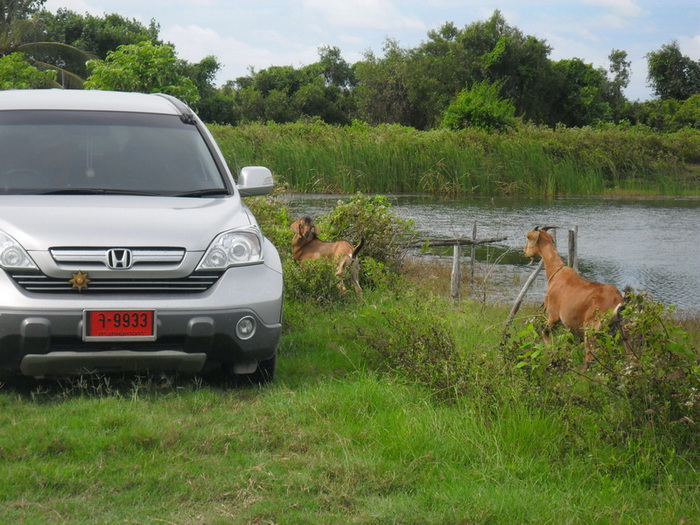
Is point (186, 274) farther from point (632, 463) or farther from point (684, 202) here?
point (684, 202)

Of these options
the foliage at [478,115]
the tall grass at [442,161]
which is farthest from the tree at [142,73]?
the foliage at [478,115]

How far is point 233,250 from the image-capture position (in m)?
Result: 5.55

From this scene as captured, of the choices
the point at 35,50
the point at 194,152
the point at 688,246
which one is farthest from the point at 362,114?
the point at 194,152

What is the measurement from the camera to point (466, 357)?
585 centimetres

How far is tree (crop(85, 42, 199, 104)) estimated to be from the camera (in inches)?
670

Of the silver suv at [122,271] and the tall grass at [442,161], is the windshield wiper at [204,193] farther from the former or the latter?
the tall grass at [442,161]

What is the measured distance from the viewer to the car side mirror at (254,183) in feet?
20.9

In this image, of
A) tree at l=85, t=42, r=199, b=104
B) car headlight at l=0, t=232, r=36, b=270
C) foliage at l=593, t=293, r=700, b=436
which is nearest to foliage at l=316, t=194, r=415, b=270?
car headlight at l=0, t=232, r=36, b=270

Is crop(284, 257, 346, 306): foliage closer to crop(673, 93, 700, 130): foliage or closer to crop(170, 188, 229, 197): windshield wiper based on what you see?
crop(170, 188, 229, 197): windshield wiper

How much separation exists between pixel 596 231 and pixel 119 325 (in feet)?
59.1

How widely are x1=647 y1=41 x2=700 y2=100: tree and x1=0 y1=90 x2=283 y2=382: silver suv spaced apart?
2742 inches

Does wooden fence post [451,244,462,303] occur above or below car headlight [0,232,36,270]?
below

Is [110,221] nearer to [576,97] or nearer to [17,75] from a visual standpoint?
[17,75]

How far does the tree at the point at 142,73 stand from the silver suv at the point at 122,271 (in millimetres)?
11182
